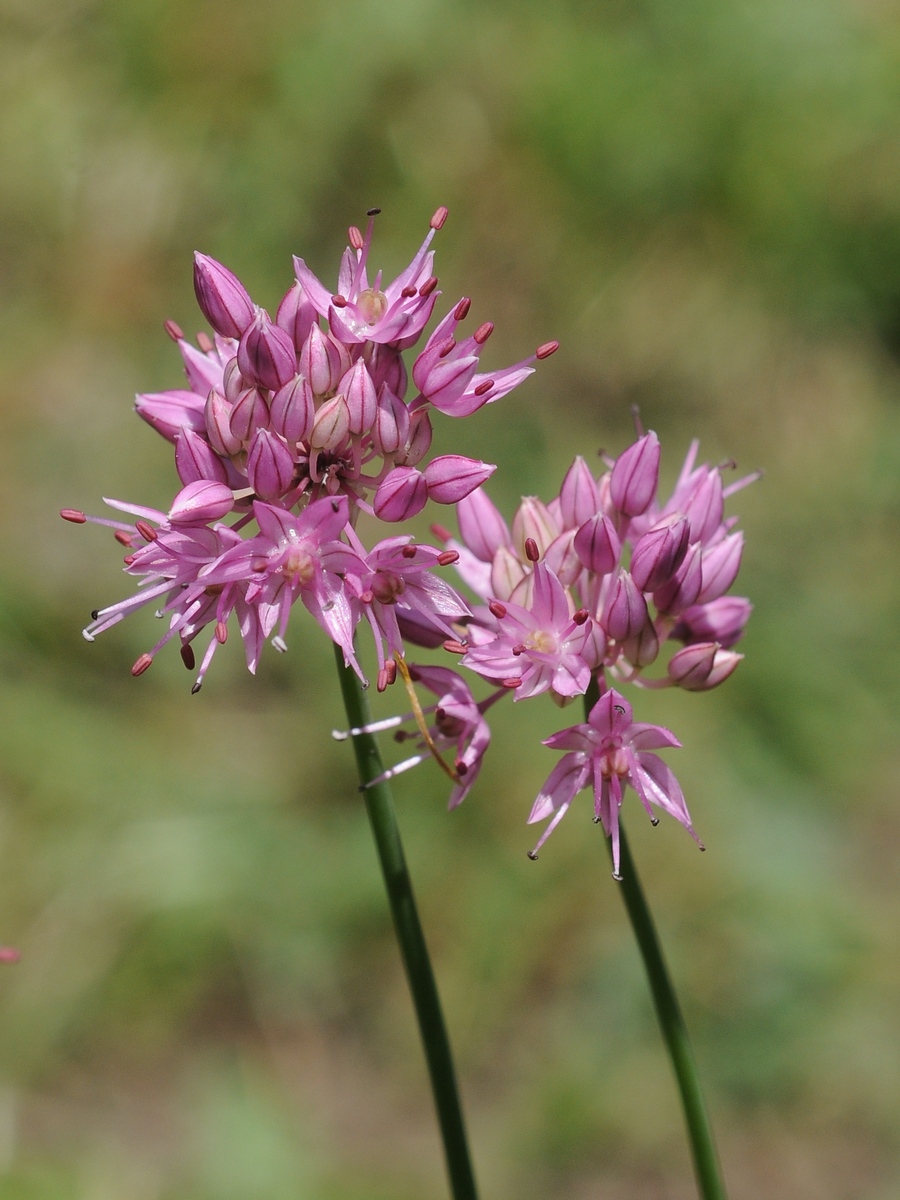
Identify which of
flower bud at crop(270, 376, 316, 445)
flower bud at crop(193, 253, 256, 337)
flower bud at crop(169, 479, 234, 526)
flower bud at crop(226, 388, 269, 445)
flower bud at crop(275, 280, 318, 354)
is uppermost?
flower bud at crop(193, 253, 256, 337)

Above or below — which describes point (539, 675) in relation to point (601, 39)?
below

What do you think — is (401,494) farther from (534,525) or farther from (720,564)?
(720,564)

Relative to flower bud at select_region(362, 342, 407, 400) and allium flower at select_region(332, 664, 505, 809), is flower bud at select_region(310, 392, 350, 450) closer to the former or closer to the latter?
flower bud at select_region(362, 342, 407, 400)

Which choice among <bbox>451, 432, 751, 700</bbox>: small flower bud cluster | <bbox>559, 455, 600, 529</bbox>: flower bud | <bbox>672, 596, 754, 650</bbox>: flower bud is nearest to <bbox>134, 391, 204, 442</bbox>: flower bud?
<bbox>451, 432, 751, 700</bbox>: small flower bud cluster

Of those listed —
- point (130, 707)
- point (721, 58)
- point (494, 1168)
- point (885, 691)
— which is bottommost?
point (494, 1168)

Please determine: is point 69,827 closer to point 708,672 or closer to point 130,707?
point 130,707

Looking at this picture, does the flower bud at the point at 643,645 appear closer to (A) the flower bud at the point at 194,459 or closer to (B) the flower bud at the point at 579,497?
(B) the flower bud at the point at 579,497

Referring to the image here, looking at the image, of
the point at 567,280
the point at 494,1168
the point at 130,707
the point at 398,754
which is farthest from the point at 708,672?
the point at 567,280
